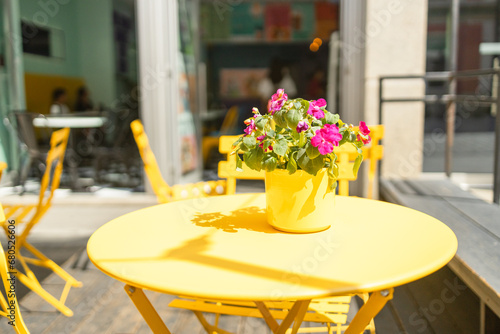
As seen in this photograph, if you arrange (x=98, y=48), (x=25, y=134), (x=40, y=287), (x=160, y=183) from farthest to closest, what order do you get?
1. (x=98, y=48)
2. (x=25, y=134)
3. (x=160, y=183)
4. (x=40, y=287)

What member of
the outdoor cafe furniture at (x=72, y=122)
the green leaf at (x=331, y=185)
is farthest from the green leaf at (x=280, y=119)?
the outdoor cafe furniture at (x=72, y=122)

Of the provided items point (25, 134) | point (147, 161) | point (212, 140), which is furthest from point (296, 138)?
point (212, 140)

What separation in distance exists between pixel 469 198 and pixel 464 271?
1311 mm

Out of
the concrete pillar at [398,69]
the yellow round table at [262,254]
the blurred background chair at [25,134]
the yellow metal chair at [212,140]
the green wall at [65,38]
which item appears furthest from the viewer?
the green wall at [65,38]

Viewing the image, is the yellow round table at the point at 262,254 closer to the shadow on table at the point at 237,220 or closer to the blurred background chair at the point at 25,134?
the shadow on table at the point at 237,220

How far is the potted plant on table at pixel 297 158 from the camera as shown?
1.32 meters

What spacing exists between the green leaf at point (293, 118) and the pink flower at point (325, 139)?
0.07 metres

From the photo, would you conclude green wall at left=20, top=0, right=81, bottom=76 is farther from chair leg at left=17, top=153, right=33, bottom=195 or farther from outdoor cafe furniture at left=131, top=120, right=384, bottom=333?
outdoor cafe furniture at left=131, top=120, right=384, bottom=333

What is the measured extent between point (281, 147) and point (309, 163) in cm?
9

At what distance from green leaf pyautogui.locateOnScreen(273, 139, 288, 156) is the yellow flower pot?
0.30 ft

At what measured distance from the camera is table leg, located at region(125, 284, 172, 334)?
1.22 metres

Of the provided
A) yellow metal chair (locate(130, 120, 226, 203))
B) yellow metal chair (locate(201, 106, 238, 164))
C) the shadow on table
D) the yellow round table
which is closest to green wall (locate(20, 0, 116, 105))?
yellow metal chair (locate(201, 106, 238, 164))

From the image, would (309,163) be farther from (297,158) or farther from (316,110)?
(316,110)

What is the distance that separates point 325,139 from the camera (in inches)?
49.8
